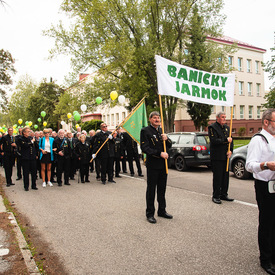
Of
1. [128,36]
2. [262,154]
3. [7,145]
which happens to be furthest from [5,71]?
[262,154]

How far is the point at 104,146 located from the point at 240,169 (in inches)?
192

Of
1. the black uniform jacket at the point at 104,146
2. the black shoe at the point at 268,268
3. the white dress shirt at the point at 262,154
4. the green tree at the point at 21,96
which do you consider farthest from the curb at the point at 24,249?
the green tree at the point at 21,96

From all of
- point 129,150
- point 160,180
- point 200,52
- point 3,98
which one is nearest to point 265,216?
point 160,180

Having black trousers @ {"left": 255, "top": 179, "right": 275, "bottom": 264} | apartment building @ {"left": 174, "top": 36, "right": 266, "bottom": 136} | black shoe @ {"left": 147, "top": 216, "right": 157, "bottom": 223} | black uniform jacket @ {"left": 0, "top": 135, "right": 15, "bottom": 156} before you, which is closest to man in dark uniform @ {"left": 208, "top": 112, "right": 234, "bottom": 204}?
black shoe @ {"left": 147, "top": 216, "right": 157, "bottom": 223}

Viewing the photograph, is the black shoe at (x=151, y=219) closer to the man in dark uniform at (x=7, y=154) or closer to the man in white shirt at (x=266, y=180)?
the man in white shirt at (x=266, y=180)

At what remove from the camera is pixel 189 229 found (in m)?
4.74

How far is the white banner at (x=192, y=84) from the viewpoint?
602 centimetres

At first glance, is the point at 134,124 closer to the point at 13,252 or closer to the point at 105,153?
the point at 105,153

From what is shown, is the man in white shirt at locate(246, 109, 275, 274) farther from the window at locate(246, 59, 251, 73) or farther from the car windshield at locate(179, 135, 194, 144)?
the window at locate(246, 59, 251, 73)

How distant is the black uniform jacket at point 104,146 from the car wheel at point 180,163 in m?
3.65

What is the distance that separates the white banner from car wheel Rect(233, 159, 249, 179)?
3577 millimetres

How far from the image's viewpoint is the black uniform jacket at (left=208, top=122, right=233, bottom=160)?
21.1 ft

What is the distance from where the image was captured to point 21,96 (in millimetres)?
60375

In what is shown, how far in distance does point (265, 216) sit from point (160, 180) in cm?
239
